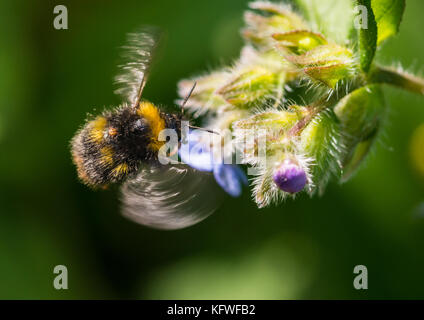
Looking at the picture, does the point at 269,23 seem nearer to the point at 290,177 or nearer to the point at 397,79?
the point at 397,79

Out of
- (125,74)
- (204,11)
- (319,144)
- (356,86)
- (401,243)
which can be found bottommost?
(401,243)

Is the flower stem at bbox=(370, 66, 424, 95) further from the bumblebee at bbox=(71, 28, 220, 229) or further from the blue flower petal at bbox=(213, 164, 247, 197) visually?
the bumblebee at bbox=(71, 28, 220, 229)

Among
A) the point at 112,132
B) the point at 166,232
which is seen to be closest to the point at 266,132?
the point at 112,132

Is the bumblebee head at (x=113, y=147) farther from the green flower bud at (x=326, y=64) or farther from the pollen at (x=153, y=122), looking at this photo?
the green flower bud at (x=326, y=64)

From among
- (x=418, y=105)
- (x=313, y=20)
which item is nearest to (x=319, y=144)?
(x=313, y=20)

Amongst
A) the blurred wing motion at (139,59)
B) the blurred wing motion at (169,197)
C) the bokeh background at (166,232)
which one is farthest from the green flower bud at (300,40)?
the bokeh background at (166,232)

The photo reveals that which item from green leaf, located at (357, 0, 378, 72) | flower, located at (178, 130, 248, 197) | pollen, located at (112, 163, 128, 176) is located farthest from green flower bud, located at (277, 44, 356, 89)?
pollen, located at (112, 163, 128, 176)
